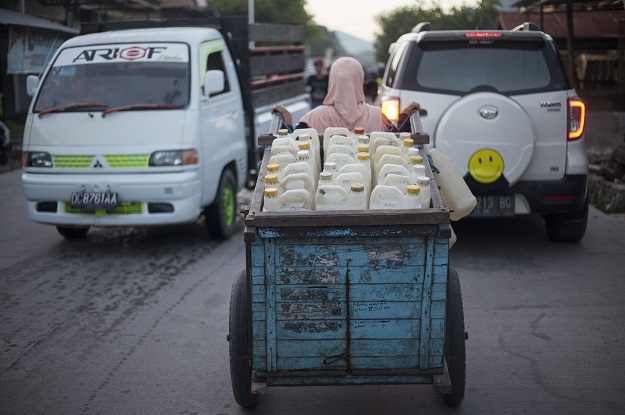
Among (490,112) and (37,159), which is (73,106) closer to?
(37,159)

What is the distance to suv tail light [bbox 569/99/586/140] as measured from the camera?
738 centimetres

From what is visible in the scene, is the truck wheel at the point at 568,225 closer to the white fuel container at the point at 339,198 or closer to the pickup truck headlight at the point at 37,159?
the white fuel container at the point at 339,198

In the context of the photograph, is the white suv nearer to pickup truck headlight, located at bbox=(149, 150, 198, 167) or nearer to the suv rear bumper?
the suv rear bumper

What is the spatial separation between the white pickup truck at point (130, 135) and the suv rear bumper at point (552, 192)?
2.81m

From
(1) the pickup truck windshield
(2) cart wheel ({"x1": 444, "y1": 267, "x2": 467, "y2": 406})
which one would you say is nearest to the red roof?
(1) the pickup truck windshield

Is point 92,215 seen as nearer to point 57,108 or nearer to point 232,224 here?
point 57,108

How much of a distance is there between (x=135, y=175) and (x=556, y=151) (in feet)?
12.9

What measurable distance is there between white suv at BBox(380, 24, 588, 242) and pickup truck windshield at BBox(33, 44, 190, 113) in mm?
2173

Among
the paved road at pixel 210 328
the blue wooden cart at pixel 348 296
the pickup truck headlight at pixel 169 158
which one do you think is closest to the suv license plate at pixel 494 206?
the paved road at pixel 210 328

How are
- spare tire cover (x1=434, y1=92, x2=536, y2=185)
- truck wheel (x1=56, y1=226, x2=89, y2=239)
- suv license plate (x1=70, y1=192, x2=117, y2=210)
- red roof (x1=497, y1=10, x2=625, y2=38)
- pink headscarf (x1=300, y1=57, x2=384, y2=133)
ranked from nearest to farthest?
pink headscarf (x1=300, y1=57, x2=384, y2=133) → spare tire cover (x1=434, y1=92, x2=536, y2=185) → suv license plate (x1=70, y1=192, x2=117, y2=210) → truck wheel (x1=56, y1=226, x2=89, y2=239) → red roof (x1=497, y1=10, x2=625, y2=38)

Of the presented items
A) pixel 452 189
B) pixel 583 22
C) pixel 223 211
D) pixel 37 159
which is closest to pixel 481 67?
pixel 223 211

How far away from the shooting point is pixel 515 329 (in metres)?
5.66

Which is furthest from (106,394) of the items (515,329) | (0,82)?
(0,82)

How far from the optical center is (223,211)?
8523mm
